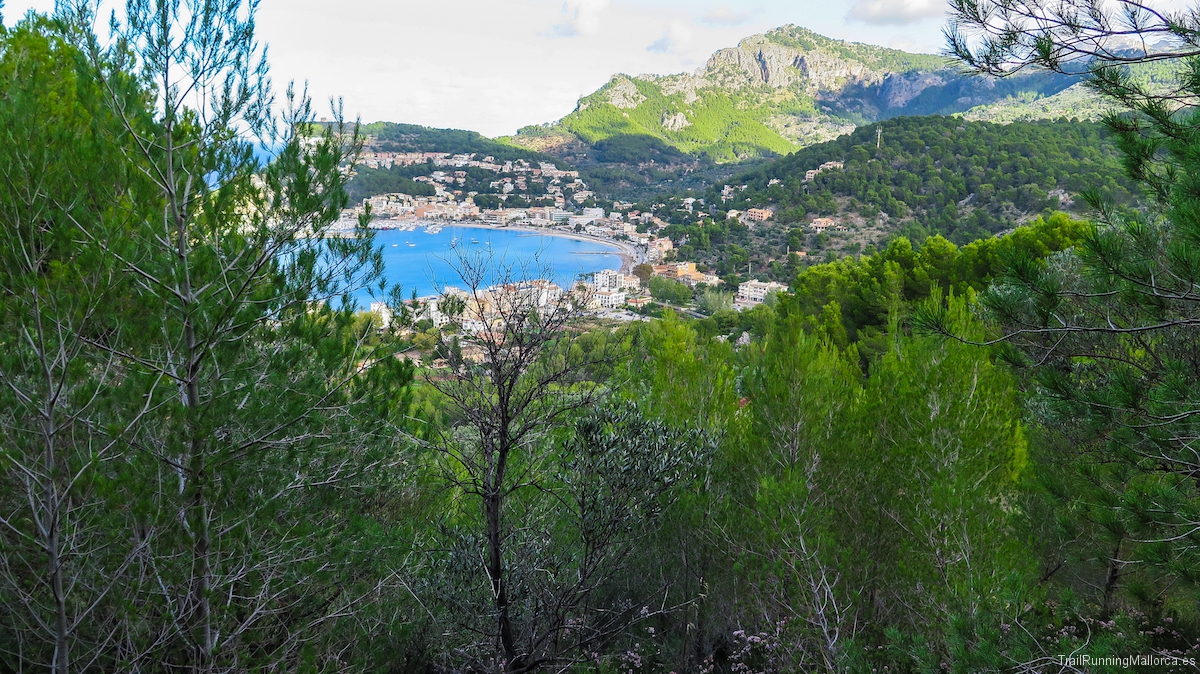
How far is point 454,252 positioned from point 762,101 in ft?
478

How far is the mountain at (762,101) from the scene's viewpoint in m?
111

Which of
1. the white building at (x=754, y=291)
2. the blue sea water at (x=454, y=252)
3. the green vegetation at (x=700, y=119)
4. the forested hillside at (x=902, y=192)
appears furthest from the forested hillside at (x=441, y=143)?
the white building at (x=754, y=291)

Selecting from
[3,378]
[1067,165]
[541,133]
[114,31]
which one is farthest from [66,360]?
[541,133]

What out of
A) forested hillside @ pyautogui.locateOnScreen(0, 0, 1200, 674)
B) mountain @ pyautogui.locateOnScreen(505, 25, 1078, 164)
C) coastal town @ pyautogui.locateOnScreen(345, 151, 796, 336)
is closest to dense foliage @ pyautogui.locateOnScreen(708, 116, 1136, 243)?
coastal town @ pyautogui.locateOnScreen(345, 151, 796, 336)

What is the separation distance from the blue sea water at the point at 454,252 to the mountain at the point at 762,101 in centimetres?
5301

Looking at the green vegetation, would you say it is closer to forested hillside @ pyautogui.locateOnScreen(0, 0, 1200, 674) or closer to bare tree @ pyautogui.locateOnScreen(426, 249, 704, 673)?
forested hillside @ pyautogui.locateOnScreen(0, 0, 1200, 674)

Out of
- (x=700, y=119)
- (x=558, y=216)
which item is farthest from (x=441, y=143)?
(x=700, y=119)

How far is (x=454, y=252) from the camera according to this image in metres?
3.91

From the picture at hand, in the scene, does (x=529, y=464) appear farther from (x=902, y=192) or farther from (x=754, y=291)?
(x=902, y=192)

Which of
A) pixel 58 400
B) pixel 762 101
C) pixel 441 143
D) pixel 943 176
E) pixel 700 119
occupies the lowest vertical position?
pixel 58 400

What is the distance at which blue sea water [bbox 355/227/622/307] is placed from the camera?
3894 millimetres

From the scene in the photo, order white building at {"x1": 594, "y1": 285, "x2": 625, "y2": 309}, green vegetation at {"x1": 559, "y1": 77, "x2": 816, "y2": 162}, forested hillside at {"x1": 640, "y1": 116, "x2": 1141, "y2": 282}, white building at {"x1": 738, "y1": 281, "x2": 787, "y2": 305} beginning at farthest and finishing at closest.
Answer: green vegetation at {"x1": 559, "y1": 77, "x2": 816, "y2": 162} → white building at {"x1": 738, "y1": 281, "x2": 787, "y2": 305} → forested hillside at {"x1": 640, "y1": 116, "x2": 1141, "y2": 282} → white building at {"x1": 594, "y1": 285, "x2": 625, "y2": 309}

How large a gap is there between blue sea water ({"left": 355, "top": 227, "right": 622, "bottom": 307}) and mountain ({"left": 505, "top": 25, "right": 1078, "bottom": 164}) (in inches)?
2087

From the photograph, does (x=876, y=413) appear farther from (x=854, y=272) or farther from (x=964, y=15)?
(x=854, y=272)
